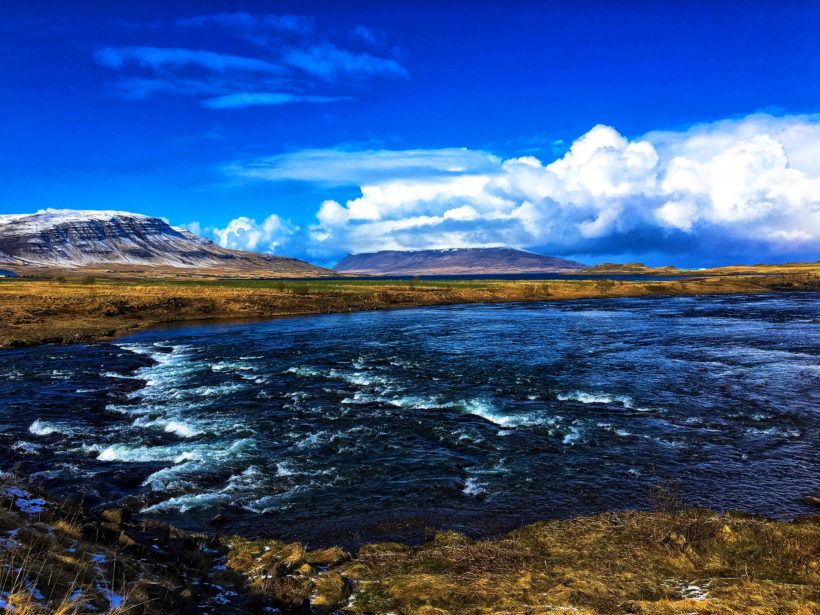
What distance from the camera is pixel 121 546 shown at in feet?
39.1

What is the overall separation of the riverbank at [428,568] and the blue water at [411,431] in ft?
6.78

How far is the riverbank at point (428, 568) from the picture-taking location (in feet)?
32.1

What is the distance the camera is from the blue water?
17266mm

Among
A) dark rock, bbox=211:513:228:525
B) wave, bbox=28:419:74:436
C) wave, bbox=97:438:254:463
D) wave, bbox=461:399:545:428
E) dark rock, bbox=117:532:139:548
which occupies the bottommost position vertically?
dark rock, bbox=211:513:228:525

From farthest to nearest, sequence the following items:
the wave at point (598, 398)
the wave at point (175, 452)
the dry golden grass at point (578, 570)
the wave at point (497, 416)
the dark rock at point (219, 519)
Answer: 1. the wave at point (598, 398)
2. the wave at point (497, 416)
3. the wave at point (175, 452)
4. the dark rock at point (219, 519)
5. the dry golden grass at point (578, 570)

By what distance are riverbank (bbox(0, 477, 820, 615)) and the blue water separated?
6.78 feet

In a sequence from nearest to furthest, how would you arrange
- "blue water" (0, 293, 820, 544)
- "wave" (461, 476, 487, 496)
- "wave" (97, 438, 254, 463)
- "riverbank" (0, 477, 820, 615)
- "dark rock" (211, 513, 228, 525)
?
"riverbank" (0, 477, 820, 615), "dark rock" (211, 513, 228, 525), "blue water" (0, 293, 820, 544), "wave" (461, 476, 487, 496), "wave" (97, 438, 254, 463)

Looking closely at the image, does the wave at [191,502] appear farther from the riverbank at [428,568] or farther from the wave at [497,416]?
the wave at [497,416]

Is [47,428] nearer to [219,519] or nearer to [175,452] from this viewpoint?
[175,452]

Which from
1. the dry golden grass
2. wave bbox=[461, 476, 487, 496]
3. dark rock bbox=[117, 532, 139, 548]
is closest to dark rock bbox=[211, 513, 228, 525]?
the dry golden grass

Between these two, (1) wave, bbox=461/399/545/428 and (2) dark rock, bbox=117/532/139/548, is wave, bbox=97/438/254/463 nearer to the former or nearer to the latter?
(2) dark rock, bbox=117/532/139/548

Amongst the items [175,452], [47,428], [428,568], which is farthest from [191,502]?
[47,428]

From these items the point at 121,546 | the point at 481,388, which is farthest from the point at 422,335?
the point at 121,546

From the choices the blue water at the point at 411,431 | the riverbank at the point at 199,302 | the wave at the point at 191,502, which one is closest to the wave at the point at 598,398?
the blue water at the point at 411,431
